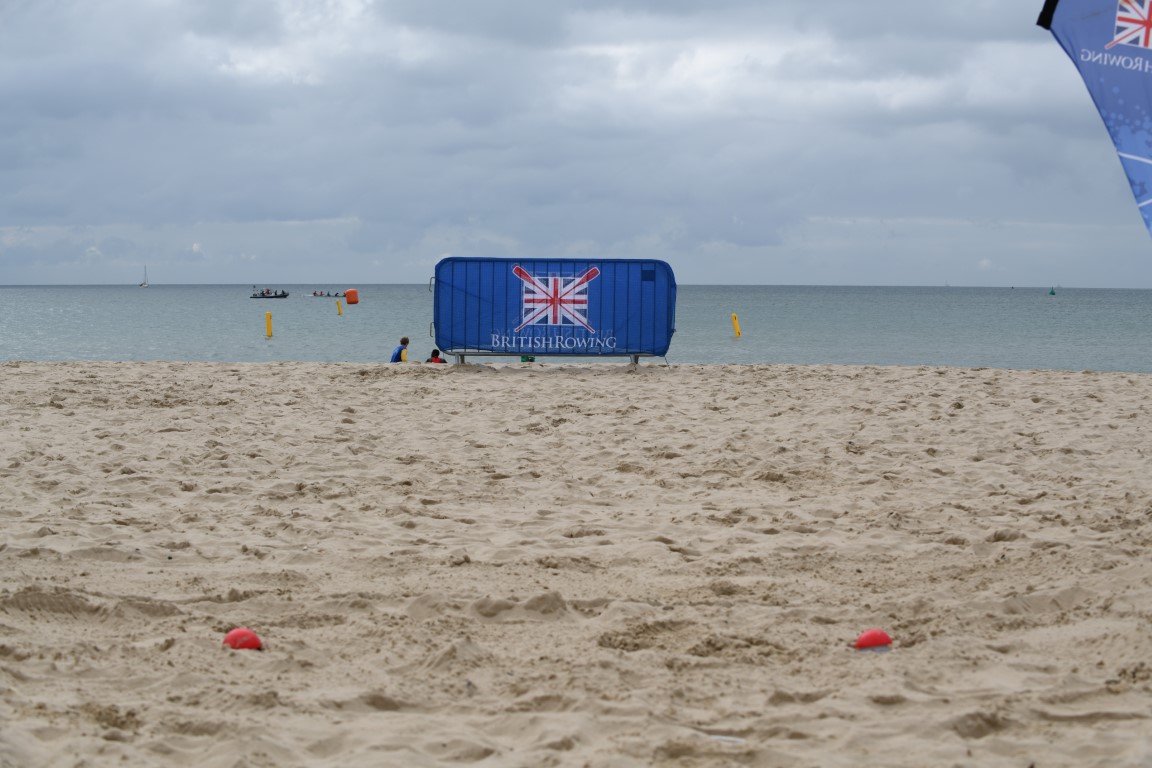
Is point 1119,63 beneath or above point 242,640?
above

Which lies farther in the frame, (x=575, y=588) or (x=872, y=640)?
(x=575, y=588)

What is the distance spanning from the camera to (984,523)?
6.33m

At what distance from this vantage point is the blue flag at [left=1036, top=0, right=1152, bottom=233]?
4.68 meters

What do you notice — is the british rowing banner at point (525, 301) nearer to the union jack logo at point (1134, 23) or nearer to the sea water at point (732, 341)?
the sea water at point (732, 341)

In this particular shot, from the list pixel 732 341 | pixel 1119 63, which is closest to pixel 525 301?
pixel 1119 63

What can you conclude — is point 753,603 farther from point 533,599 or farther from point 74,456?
point 74,456

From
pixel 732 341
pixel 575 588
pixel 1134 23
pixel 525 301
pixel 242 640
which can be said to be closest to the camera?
pixel 242 640

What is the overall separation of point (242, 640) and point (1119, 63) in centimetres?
455

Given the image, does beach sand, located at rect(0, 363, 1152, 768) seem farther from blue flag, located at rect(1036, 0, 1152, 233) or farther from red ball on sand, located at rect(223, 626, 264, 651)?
blue flag, located at rect(1036, 0, 1152, 233)

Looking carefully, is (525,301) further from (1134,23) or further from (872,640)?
(872,640)

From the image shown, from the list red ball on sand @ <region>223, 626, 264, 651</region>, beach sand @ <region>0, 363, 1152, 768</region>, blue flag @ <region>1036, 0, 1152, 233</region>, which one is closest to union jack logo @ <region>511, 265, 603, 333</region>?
beach sand @ <region>0, 363, 1152, 768</region>

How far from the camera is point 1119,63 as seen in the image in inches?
187

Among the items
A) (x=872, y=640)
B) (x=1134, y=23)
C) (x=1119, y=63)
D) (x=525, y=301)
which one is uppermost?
(x=1134, y=23)

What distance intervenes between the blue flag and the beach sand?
1970 millimetres
